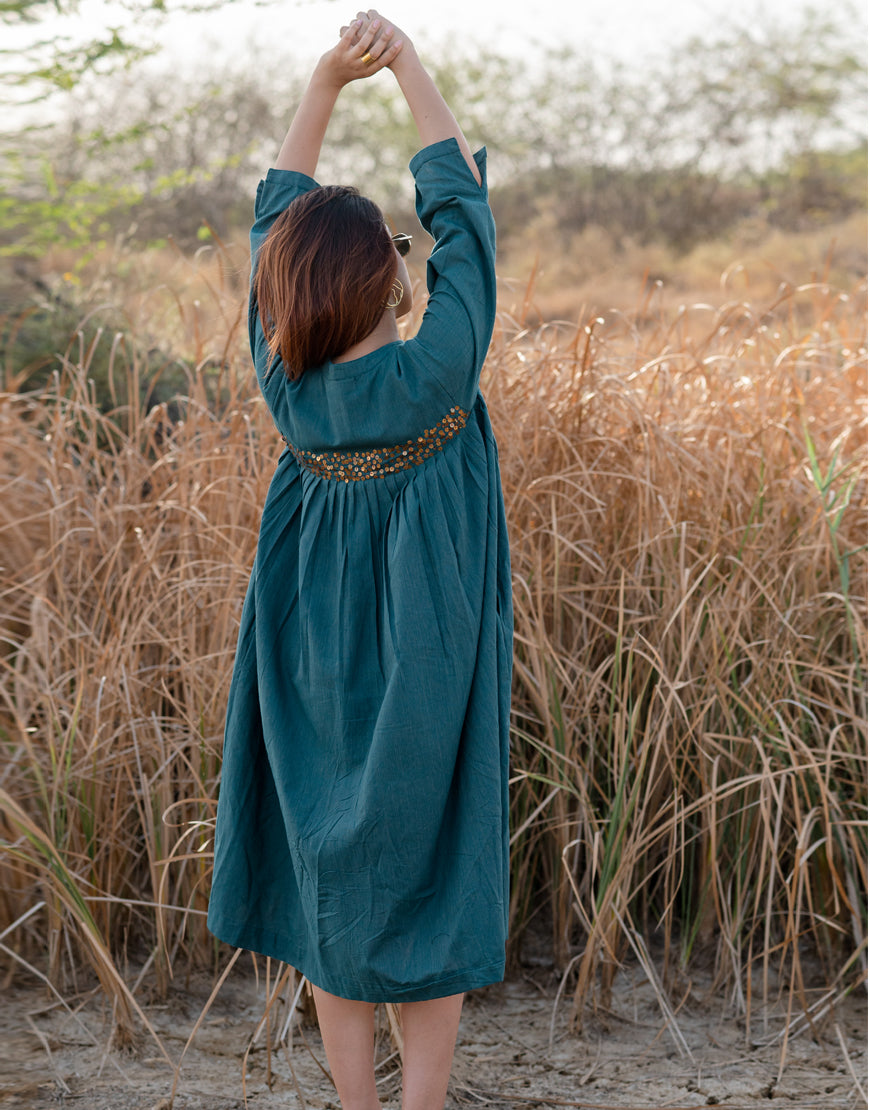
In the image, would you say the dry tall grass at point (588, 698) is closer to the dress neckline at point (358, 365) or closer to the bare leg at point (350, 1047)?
the bare leg at point (350, 1047)

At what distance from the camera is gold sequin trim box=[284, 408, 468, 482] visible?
136cm

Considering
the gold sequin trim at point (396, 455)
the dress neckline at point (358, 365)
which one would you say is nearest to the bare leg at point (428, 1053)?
the gold sequin trim at point (396, 455)

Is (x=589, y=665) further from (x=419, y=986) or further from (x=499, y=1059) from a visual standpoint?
Answer: (x=419, y=986)

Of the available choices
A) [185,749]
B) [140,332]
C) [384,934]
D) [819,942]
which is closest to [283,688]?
[384,934]

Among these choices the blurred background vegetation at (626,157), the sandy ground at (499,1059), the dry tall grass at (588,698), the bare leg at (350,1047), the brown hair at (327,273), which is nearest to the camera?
the brown hair at (327,273)

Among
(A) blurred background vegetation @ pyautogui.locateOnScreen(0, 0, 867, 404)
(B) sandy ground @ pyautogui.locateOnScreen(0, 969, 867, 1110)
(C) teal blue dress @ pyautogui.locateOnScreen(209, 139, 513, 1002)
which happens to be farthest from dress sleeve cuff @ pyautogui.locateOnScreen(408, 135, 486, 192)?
(A) blurred background vegetation @ pyautogui.locateOnScreen(0, 0, 867, 404)

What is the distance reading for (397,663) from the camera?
1.30 metres

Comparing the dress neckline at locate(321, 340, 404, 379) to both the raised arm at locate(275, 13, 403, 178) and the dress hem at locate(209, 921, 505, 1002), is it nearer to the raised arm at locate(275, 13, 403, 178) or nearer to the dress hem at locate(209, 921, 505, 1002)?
the raised arm at locate(275, 13, 403, 178)

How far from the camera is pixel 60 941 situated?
6.73 feet

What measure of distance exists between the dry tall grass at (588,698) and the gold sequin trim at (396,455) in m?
0.72

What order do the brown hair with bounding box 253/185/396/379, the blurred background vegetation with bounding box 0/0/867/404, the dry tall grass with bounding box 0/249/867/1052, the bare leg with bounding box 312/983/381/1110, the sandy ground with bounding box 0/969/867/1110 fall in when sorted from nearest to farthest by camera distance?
1. the brown hair with bounding box 253/185/396/379
2. the bare leg with bounding box 312/983/381/1110
3. the sandy ground with bounding box 0/969/867/1110
4. the dry tall grass with bounding box 0/249/867/1052
5. the blurred background vegetation with bounding box 0/0/867/404

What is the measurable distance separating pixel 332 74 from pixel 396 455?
554 mm

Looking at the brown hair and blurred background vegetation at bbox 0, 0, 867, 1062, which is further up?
the brown hair

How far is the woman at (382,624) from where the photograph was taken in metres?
1.30
